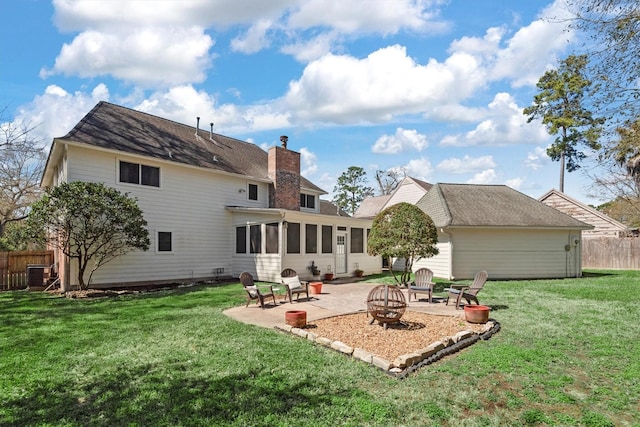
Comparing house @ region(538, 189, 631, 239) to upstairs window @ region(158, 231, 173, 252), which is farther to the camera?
house @ region(538, 189, 631, 239)

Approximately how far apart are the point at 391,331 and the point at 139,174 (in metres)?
11.2

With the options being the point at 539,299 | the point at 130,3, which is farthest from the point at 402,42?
the point at 539,299

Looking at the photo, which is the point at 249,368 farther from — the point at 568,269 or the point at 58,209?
the point at 568,269

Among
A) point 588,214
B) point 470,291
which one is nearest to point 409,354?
point 470,291

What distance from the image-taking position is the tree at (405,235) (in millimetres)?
11742

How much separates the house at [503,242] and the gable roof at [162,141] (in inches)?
364

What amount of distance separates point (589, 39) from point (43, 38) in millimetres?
15631

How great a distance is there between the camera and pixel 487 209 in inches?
729

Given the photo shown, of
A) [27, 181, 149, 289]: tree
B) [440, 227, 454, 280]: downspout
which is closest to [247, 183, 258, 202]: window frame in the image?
[27, 181, 149, 289]: tree

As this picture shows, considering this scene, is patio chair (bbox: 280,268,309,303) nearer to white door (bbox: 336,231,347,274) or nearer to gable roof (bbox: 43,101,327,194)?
white door (bbox: 336,231,347,274)

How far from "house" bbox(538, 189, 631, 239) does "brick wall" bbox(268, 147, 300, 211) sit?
65.5ft

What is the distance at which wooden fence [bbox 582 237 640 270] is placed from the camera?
862 inches

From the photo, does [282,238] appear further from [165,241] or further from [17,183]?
[17,183]

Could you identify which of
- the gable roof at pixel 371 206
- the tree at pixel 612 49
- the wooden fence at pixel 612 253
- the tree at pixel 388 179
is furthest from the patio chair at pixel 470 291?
the tree at pixel 388 179
